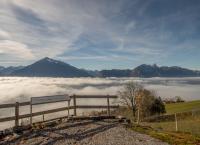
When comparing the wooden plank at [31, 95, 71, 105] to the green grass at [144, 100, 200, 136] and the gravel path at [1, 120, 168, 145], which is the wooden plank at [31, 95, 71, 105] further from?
the green grass at [144, 100, 200, 136]

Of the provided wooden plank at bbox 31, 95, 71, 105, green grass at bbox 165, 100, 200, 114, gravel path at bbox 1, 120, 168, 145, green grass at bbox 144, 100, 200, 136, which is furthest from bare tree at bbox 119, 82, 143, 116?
Result: gravel path at bbox 1, 120, 168, 145

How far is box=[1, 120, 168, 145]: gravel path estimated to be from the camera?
17.1m

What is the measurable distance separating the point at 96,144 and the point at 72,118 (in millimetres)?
7768

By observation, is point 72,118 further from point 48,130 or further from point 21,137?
point 21,137

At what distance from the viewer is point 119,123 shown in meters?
23.7

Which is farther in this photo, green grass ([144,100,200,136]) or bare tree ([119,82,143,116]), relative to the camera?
bare tree ([119,82,143,116])

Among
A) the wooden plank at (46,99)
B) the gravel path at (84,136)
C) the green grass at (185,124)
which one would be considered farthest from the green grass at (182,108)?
the gravel path at (84,136)

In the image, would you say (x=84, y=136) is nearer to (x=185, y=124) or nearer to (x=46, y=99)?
(x=46, y=99)

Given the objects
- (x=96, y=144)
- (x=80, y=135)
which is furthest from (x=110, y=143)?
(x=80, y=135)

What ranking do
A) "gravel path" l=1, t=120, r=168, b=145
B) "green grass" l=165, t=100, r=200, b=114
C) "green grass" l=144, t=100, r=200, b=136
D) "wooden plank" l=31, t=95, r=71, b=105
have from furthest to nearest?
"green grass" l=165, t=100, r=200, b=114 < "green grass" l=144, t=100, r=200, b=136 < "wooden plank" l=31, t=95, r=71, b=105 < "gravel path" l=1, t=120, r=168, b=145

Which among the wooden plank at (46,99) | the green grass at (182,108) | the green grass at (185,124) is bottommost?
the green grass at (182,108)

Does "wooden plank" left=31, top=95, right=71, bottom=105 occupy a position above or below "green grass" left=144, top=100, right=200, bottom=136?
above

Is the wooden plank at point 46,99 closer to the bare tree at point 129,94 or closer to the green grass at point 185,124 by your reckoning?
the green grass at point 185,124

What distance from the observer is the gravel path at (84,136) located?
56.0ft
